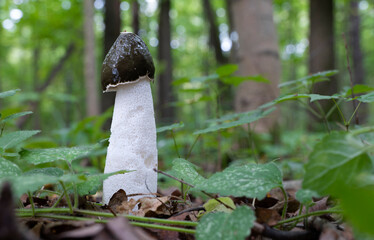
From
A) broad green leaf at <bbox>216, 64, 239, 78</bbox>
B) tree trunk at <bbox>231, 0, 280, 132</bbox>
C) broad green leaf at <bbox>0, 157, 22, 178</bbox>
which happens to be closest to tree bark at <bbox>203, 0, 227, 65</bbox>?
tree trunk at <bbox>231, 0, 280, 132</bbox>

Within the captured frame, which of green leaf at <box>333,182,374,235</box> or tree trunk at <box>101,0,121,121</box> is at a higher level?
tree trunk at <box>101,0,121,121</box>

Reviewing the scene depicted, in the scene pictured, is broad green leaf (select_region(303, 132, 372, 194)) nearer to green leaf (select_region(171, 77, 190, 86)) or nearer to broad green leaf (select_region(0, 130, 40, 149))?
broad green leaf (select_region(0, 130, 40, 149))

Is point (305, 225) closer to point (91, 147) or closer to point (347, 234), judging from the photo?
point (347, 234)

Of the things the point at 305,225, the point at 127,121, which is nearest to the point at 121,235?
the point at 305,225

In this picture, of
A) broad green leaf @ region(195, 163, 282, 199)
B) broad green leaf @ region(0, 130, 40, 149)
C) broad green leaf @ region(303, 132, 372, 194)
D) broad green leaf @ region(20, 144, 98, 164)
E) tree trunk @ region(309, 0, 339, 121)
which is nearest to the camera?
→ broad green leaf @ region(303, 132, 372, 194)

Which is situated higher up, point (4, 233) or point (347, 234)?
point (4, 233)

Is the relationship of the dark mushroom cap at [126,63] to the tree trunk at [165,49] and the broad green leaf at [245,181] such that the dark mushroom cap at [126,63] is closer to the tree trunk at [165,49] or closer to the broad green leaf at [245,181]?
the broad green leaf at [245,181]

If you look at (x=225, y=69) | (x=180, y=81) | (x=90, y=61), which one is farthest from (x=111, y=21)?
(x=225, y=69)
